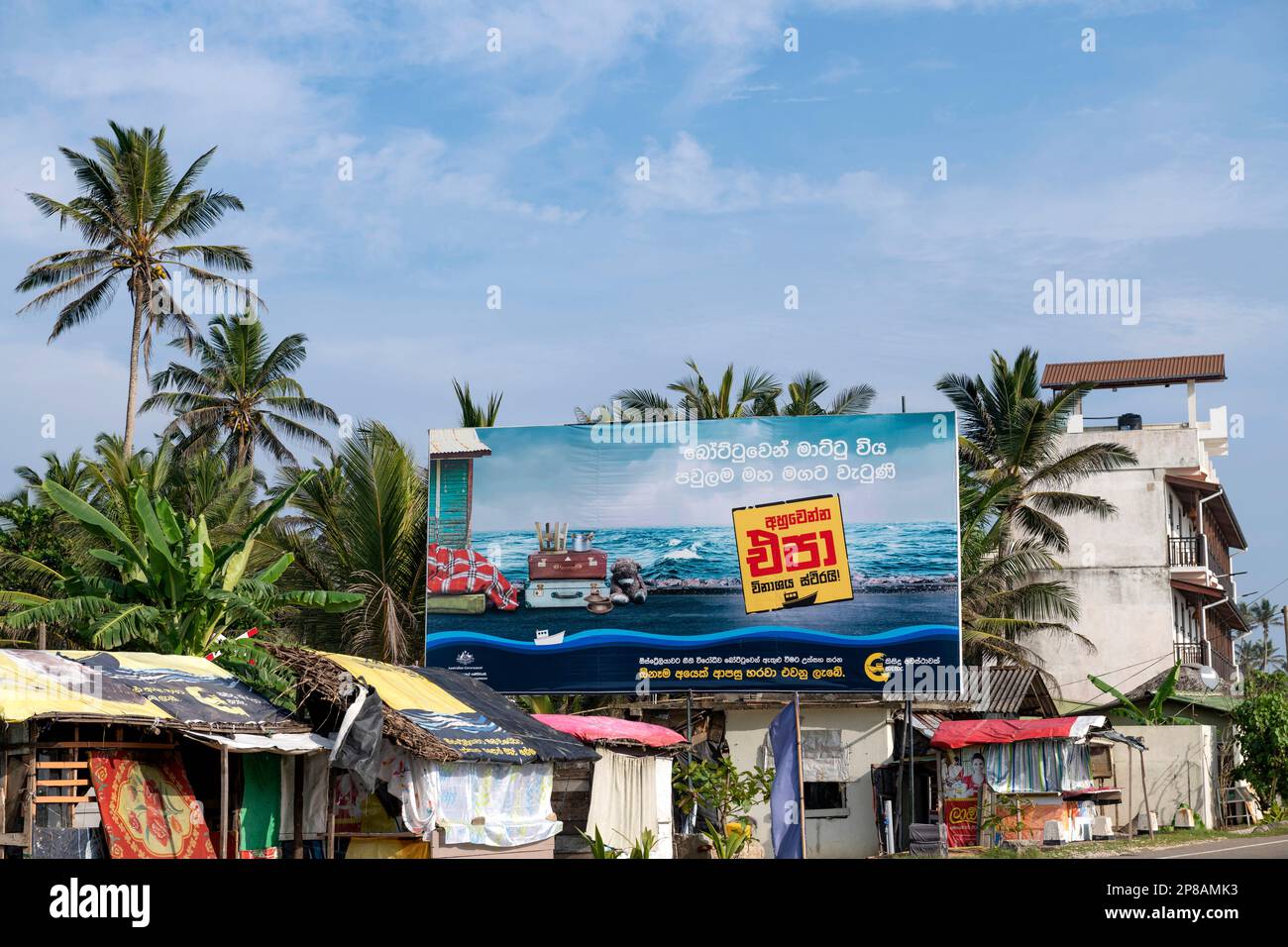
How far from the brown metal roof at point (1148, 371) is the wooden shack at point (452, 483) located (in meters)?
21.3

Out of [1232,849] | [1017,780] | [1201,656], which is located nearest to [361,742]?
[1017,780]

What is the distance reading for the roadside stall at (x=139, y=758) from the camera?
45.4 ft

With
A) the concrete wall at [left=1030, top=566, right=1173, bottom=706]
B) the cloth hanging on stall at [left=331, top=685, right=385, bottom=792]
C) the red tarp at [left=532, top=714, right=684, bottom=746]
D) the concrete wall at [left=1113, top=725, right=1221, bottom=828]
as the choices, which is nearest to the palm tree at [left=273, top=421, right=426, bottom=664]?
the red tarp at [left=532, top=714, right=684, bottom=746]

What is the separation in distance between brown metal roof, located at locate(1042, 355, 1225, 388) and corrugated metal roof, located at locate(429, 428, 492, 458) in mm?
21170

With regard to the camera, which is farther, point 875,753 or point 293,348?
point 293,348

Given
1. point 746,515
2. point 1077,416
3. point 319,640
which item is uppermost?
point 1077,416

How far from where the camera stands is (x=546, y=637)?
88.4ft

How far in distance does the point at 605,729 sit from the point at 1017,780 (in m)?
7.89

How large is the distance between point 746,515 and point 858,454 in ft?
8.00

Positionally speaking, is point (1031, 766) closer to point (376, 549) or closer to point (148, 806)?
point (376, 549)
